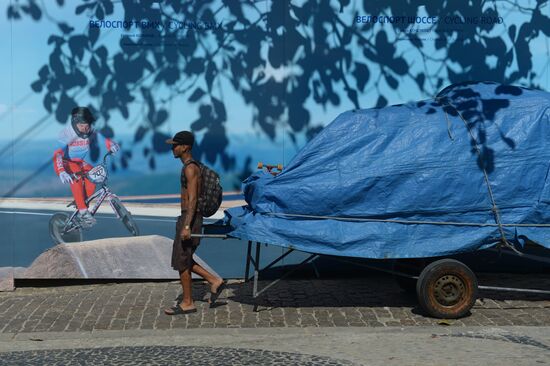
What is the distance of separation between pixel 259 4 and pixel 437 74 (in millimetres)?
2225

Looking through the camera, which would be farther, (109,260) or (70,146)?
(109,260)

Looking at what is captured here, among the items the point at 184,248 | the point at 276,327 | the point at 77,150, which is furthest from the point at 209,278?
the point at 77,150

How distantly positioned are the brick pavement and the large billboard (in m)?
0.81

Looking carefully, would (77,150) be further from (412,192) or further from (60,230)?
(412,192)

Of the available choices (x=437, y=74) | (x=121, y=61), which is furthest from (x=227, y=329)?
(x=437, y=74)

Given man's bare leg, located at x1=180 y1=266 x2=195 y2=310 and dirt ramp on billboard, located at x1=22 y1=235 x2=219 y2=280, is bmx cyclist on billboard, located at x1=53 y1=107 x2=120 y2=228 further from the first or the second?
man's bare leg, located at x1=180 y1=266 x2=195 y2=310

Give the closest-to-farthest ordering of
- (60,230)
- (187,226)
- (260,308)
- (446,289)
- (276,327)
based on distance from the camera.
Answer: (276,327) < (446,289) < (187,226) < (260,308) < (60,230)

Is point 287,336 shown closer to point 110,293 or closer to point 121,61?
point 110,293

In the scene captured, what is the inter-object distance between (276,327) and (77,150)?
338 cm

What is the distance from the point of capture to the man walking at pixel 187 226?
7.98 meters

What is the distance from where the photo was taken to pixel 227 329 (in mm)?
7508

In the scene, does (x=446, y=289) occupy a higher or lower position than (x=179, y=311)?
higher

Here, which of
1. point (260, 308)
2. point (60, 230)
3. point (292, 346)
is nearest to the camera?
point (292, 346)

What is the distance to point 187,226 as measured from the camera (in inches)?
311
